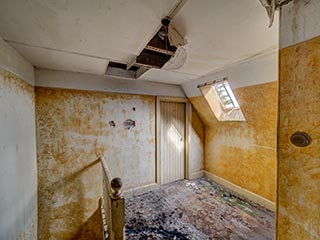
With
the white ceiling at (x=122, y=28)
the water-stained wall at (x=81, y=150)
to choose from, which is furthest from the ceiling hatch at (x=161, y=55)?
the water-stained wall at (x=81, y=150)

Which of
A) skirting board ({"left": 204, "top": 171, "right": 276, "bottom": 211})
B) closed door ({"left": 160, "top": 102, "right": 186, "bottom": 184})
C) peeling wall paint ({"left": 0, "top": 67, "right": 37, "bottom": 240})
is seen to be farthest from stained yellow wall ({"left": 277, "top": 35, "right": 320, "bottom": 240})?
closed door ({"left": 160, "top": 102, "right": 186, "bottom": 184})

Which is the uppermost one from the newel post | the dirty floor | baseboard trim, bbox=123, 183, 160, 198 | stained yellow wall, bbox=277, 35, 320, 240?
stained yellow wall, bbox=277, 35, 320, 240

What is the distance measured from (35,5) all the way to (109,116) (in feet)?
5.94

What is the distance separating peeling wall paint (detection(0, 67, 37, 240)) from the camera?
136 cm

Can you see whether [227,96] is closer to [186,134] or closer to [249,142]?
[249,142]

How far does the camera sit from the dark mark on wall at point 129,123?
278 cm

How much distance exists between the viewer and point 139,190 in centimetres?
286

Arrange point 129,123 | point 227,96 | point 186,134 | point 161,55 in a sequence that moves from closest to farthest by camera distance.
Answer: point 161,55, point 129,123, point 227,96, point 186,134

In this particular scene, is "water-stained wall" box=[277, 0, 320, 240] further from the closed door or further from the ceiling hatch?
the closed door

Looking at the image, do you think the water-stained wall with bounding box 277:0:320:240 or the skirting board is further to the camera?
the skirting board

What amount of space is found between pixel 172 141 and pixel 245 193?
64.3 inches

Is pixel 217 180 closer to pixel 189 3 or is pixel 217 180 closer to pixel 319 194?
pixel 319 194

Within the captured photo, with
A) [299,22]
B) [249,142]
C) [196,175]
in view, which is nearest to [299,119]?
[299,22]

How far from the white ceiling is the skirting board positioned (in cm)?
221
